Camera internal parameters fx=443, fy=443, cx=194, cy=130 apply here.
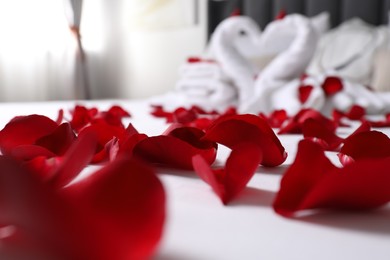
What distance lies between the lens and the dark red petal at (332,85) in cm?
149

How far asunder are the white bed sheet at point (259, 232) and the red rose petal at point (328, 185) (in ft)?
0.04

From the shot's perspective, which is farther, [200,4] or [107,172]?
[200,4]

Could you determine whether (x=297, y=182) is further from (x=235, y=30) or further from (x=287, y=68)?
(x=235, y=30)

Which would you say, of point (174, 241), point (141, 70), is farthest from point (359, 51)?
point (174, 241)

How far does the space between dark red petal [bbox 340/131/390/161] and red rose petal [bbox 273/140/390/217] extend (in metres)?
0.15

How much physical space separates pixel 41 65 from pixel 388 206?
344 centimetres

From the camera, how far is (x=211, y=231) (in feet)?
1.01

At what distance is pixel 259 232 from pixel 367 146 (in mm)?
247

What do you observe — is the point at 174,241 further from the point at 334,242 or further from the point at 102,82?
the point at 102,82

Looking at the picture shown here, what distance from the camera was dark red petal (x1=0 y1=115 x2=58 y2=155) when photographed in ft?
1.76

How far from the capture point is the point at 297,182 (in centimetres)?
35

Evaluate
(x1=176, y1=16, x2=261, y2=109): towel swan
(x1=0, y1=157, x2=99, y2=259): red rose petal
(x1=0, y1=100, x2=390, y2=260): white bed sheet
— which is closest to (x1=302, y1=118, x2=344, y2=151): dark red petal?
(x1=0, y1=100, x2=390, y2=260): white bed sheet

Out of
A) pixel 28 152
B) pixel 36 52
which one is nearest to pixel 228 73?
pixel 28 152

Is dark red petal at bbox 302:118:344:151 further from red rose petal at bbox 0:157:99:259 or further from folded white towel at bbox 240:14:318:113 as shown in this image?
folded white towel at bbox 240:14:318:113
